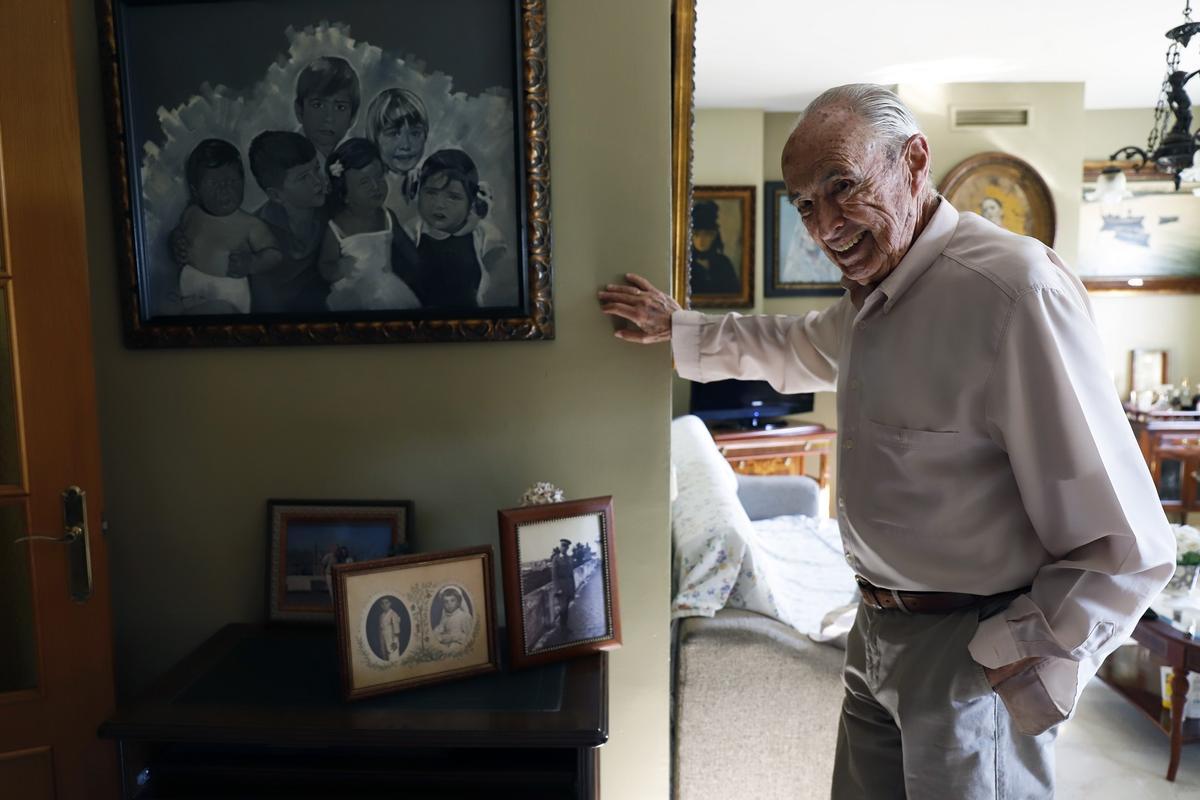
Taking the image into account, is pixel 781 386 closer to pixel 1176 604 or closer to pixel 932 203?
pixel 932 203

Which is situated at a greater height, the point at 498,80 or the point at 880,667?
the point at 498,80

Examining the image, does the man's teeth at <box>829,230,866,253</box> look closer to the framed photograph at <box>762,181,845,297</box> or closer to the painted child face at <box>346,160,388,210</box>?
the painted child face at <box>346,160,388,210</box>

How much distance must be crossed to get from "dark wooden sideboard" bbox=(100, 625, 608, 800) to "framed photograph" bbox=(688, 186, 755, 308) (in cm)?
416

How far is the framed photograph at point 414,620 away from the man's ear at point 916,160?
903 millimetres

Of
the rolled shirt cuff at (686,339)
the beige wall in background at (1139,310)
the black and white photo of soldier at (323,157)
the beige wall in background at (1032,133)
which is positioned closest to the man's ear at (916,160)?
the rolled shirt cuff at (686,339)

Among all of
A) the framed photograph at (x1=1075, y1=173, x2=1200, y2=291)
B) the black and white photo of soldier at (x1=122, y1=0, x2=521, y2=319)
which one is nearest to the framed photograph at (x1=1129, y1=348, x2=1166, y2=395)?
the framed photograph at (x1=1075, y1=173, x2=1200, y2=291)

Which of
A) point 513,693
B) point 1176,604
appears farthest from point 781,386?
point 1176,604

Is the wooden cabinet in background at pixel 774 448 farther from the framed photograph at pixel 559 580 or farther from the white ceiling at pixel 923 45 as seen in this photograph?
the framed photograph at pixel 559 580

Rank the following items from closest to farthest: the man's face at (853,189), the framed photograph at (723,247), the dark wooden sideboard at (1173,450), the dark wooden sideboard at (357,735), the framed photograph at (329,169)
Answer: the man's face at (853,189) → the dark wooden sideboard at (357,735) → the framed photograph at (329,169) → the dark wooden sideboard at (1173,450) → the framed photograph at (723,247)

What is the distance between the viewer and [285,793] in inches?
51.6

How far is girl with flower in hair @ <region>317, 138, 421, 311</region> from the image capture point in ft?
4.99

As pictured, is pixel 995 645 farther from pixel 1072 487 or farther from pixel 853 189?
pixel 853 189

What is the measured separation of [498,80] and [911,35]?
10.6ft

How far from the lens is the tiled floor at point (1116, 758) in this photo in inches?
97.4
